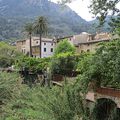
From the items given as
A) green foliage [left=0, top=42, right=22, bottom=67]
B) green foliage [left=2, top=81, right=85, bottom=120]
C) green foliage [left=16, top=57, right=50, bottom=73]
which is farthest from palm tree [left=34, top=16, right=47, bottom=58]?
green foliage [left=2, top=81, right=85, bottom=120]

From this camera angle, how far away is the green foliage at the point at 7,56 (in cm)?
8138

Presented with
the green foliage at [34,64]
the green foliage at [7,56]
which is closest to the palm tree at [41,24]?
the green foliage at [7,56]

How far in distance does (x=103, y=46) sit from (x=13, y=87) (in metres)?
19.3

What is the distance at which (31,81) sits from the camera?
4409cm

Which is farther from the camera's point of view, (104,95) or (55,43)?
(55,43)

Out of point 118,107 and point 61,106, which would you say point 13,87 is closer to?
point 61,106

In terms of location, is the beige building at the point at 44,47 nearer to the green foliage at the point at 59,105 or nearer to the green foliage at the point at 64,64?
the green foliage at the point at 64,64

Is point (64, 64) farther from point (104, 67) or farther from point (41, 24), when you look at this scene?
point (41, 24)

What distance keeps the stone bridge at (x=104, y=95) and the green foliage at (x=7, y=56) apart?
6047 cm

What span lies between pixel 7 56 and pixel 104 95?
66450mm

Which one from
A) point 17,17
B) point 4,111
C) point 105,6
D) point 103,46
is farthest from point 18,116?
point 17,17

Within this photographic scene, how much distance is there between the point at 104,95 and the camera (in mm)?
19141

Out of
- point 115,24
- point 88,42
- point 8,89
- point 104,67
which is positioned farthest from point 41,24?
point 115,24

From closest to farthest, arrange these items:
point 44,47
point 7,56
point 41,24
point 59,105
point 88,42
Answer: point 59,105
point 88,42
point 41,24
point 7,56
point 44,47
